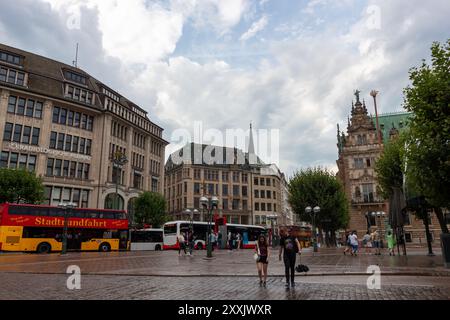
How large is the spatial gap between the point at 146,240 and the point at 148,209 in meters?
9.14

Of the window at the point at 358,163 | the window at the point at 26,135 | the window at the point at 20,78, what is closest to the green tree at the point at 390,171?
the window at the point at 358,163

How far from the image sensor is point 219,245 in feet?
135

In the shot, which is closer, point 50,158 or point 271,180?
point 50,158

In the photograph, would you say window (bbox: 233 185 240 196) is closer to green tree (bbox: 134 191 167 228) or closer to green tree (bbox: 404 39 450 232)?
green tree (bbox: 134 191 167 228)

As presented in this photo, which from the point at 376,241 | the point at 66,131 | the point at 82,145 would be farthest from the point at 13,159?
the point at 376,241

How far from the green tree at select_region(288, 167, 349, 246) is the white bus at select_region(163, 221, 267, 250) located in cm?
660

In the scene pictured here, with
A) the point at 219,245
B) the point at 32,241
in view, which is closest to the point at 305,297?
the point at 32,241

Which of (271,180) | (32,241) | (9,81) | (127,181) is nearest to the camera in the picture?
(32,241)

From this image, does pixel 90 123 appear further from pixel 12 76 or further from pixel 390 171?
pixel 390 171

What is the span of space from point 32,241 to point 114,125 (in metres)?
24.0

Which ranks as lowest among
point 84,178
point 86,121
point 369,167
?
point 84,178

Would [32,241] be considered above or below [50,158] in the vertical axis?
below

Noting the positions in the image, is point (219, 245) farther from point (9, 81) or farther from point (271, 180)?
point (271, 180)
